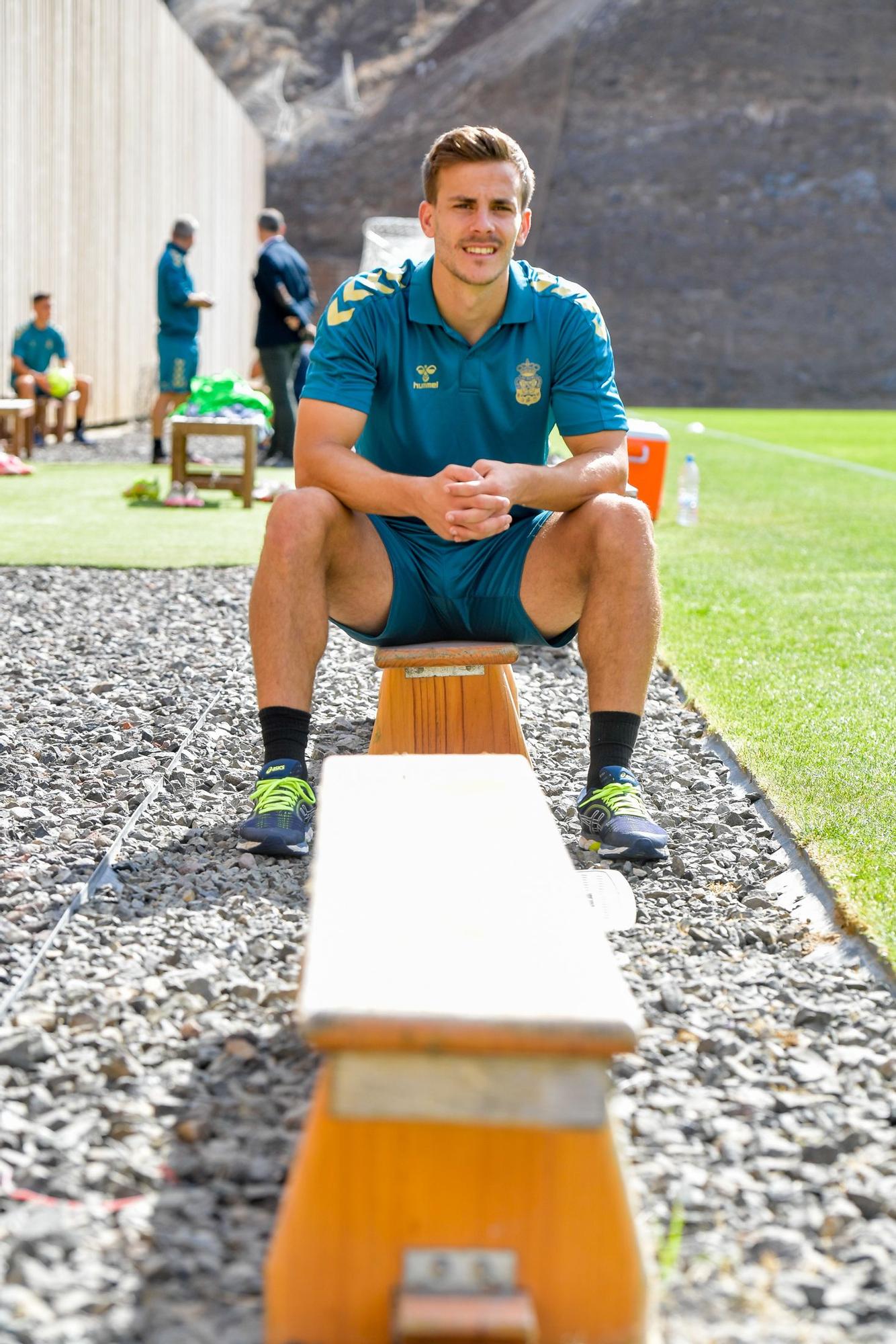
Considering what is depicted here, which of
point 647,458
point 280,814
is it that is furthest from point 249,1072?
point 647,458

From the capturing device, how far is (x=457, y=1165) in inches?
53.2

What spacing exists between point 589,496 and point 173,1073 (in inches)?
57.9

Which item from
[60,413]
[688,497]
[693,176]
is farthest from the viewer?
[693,176]

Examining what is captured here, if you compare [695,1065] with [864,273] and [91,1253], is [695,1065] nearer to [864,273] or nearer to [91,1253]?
[91,1253]

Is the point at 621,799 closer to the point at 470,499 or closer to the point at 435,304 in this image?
the point at 470,499

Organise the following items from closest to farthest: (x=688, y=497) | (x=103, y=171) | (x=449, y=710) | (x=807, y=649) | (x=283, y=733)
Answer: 1. (x=283, y=733)
2. (x=449, y=710)
3. (x=807, y=649)
4. (x=688, y=497)
5. (x=103, y=171)

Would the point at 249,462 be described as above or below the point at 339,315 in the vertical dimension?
below

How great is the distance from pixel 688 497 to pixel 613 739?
550 centimetres

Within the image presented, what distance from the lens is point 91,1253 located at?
59.4 inches

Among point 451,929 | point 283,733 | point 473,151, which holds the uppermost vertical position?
point 473,151

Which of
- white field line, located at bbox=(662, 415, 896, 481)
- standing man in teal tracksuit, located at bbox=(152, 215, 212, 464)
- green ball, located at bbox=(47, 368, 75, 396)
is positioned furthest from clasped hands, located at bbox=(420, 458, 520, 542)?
green ball, located at bbox=(47, 368, 75, 396)

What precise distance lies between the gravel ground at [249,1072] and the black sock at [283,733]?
21 centimetres

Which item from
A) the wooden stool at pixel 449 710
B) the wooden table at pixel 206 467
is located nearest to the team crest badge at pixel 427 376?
the wooden stool at pixel 449 710

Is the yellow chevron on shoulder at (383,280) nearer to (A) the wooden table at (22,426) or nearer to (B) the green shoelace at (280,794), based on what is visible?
(B) the green shoelace at (280,794)
